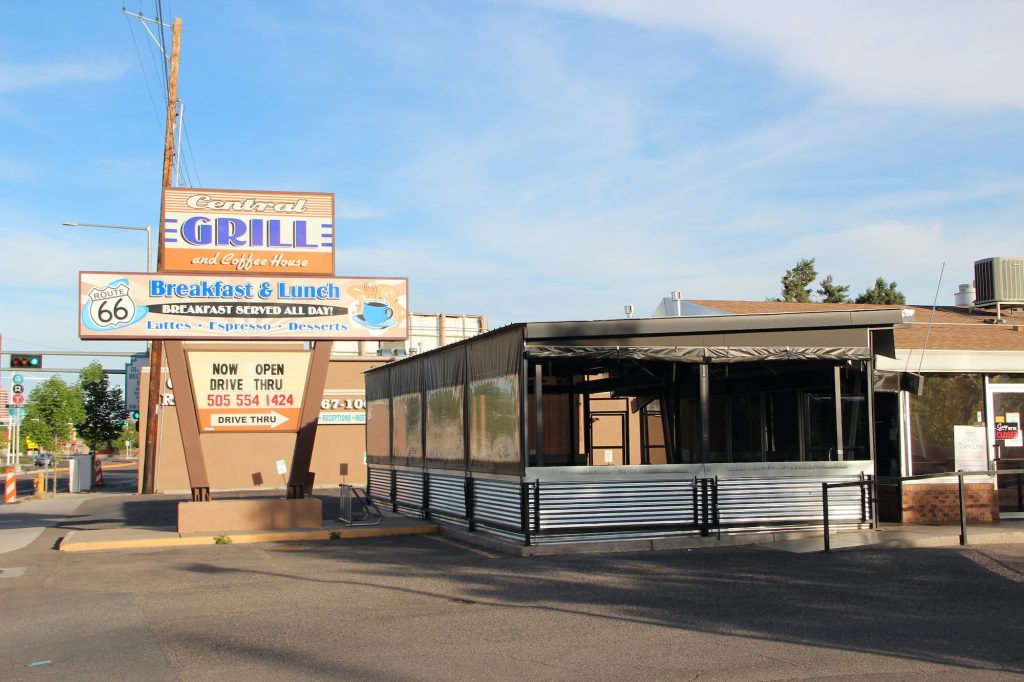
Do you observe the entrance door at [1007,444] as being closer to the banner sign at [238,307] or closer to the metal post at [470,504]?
the metal post at [470,504]

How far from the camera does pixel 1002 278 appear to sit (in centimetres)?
2398

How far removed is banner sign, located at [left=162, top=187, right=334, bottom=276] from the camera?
63.2 feet

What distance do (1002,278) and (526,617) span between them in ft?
62.3

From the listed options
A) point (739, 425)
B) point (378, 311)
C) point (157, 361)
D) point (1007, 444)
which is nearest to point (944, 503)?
point (1007, 444)

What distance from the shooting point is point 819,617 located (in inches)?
378

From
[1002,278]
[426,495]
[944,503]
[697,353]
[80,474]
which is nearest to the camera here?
[697,353]

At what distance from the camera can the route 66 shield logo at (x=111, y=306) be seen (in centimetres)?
1811

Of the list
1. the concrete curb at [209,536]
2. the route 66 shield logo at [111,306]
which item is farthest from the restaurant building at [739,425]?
the route 66 shield logo at [111,306]

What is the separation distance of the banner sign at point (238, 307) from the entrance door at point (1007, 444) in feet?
37.1

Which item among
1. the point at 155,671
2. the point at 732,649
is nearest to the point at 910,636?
the point at 732,649

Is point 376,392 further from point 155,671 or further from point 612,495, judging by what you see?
point 155,671

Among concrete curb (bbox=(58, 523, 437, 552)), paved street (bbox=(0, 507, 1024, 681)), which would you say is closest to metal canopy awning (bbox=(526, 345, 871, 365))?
paved street (bbox=(0, 507, 1024, 681))

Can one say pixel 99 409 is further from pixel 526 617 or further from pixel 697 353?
pixel 526 617

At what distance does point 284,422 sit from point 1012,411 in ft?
46.3
